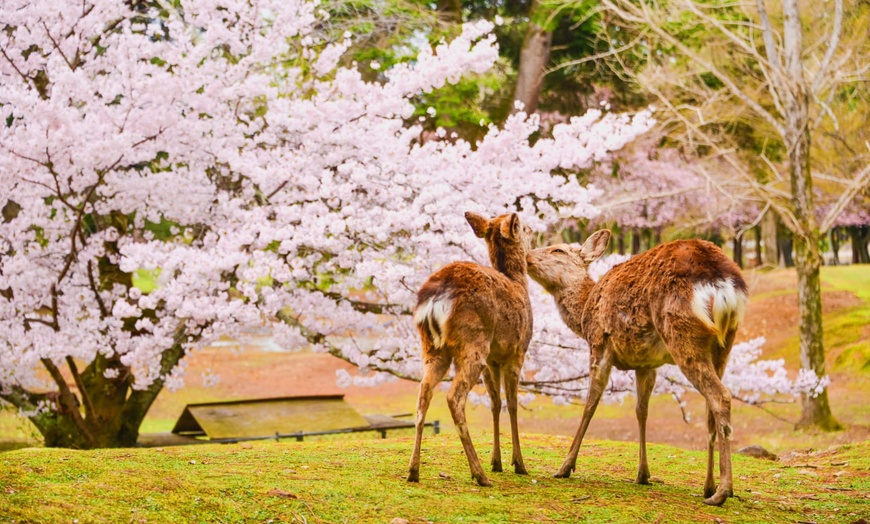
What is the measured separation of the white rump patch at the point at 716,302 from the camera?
5562 millimetres

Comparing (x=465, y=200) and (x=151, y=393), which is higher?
(x=465, y=200)

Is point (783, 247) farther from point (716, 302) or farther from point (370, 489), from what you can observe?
point (370, 489)

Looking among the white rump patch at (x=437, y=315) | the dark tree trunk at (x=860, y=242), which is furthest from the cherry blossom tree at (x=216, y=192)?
the dark tree trunk at (x=860, y=242)

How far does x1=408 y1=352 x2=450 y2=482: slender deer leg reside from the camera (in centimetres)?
556

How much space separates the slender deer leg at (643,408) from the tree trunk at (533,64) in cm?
1195

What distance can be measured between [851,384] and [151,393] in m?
15.7

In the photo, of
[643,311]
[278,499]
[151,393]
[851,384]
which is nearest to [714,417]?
[643,311]

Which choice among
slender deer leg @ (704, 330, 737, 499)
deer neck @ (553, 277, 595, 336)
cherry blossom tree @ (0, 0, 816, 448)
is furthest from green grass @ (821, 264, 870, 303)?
slender deer leg @ (704, 330, 737, 499)

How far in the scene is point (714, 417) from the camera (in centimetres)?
564

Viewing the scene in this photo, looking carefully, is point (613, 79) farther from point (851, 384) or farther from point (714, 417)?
point (714, 417)

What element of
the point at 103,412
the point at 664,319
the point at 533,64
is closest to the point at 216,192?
the point at 103,412

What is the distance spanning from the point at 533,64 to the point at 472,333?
12868 millimetres

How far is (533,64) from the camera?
17766 mm

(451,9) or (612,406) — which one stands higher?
(451,9)
